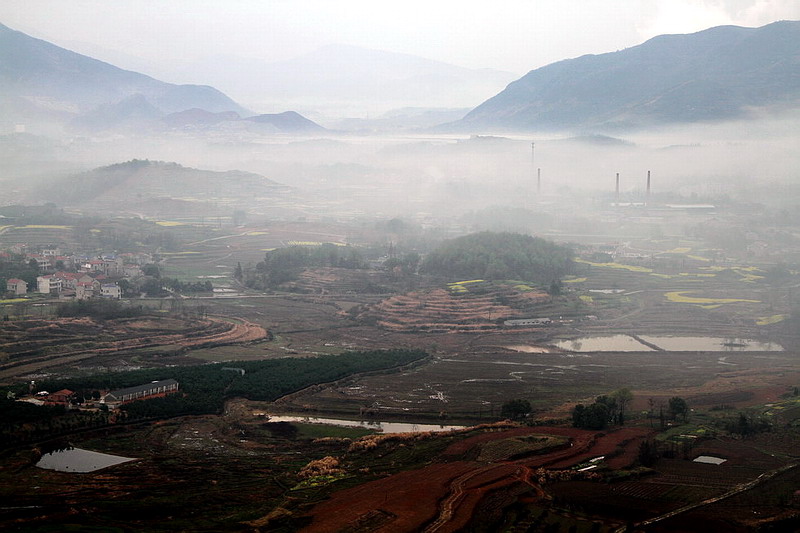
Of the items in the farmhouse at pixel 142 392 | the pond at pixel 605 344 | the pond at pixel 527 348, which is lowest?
the pond at pixel 605 344

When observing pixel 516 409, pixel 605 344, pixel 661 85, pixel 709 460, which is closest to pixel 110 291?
pixel 605 344

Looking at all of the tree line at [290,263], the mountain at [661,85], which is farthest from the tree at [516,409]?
the mountain at [661,85]

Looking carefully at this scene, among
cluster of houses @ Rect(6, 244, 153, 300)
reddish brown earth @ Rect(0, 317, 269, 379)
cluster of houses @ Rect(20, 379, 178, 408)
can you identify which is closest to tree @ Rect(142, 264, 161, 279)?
cluster of houses @ Rect(6, 244, 153, 300)

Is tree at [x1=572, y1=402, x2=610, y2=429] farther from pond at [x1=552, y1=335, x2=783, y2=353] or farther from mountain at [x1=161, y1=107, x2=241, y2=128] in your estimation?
mountain at [x1=161, y1=107, x2=241, y2=128]

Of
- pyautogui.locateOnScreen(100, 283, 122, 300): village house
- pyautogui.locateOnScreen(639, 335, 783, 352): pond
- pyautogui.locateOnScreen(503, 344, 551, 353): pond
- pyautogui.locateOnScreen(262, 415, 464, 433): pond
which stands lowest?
pyautogui.locateOnScreen(639, 335, 783, 352): pond

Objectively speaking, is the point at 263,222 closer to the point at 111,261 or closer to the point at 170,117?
the point at 111,261

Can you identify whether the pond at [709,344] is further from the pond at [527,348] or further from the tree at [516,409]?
the tree at [516,409]

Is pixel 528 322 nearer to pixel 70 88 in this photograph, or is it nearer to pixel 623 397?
pixel 623 397
